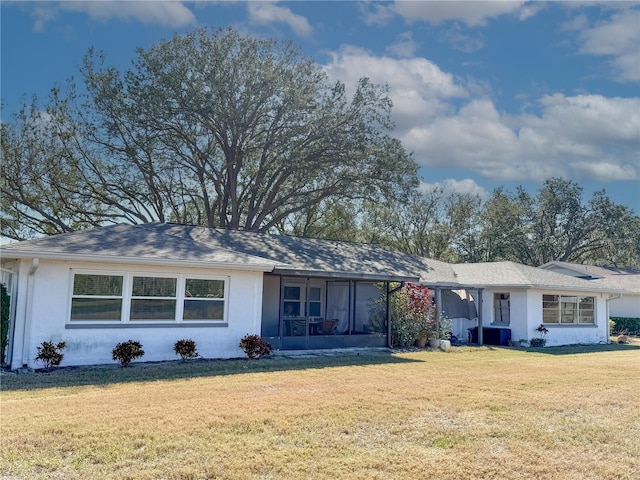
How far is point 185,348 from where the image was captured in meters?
13.2

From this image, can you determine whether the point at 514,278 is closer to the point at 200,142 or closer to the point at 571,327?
the point at 571,327

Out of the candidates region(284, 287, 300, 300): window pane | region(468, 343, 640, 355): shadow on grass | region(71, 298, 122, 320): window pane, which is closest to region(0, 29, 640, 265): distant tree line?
region(284, 287, 300, 300): window pane

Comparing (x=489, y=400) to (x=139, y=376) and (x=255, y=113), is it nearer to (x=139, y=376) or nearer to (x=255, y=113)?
(x=139, y=376)

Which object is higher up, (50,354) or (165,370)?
(50,354)

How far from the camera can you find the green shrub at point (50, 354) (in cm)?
1155

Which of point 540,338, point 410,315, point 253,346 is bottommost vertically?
point 253,346

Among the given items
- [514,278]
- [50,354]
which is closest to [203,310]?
[50,354]

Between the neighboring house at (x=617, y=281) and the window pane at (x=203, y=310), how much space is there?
2043 centimetres

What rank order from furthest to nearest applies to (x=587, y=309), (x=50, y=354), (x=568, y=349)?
(x=587, y=309) < (x=568, y=349) < (x=50, y=354)

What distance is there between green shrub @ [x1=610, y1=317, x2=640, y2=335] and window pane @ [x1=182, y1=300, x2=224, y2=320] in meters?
22.8

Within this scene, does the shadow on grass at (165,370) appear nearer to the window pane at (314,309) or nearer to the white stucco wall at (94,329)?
the white stucco wall at (94,329)

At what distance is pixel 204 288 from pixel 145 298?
58.8 inches

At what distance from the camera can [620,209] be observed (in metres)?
41.4

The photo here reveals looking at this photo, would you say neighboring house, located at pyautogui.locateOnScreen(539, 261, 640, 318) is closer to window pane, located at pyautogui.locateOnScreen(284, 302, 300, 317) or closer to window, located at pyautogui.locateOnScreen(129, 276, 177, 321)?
window pane, located at pyautogui.locateOnScreen(284, 302, 300, 317)
